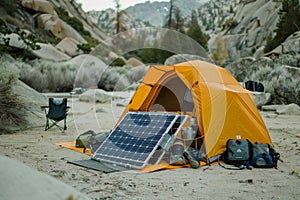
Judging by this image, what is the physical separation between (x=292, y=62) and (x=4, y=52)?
1257cm

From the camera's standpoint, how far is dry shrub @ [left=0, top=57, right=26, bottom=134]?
7375 millimetres

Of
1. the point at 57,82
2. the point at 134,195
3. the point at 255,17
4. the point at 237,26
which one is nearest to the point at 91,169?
the point at 134,195

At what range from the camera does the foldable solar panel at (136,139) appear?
498 centimetres

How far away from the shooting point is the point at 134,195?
363 centimetres

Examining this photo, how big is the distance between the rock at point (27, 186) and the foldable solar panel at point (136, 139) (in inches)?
118

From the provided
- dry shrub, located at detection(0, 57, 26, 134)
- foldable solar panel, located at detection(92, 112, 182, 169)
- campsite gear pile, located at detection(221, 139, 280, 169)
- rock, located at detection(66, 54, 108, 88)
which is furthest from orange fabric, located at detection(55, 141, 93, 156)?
rock, located at detection(66, 54, 108, 88)

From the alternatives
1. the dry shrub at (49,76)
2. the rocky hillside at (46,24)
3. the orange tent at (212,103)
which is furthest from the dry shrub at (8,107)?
the rocky hillside at (46,24)

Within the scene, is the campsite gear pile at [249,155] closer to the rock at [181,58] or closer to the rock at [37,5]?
the rock at [181,58]

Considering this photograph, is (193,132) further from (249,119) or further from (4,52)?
(4,52)

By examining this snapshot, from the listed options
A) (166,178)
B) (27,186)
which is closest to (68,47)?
(166,178)

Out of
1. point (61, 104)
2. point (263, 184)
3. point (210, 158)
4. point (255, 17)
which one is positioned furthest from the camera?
point (255, 17)

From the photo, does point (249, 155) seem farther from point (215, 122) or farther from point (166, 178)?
point (166, 178)

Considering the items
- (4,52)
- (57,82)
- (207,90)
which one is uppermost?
(207,90)

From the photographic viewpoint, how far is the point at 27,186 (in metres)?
1.66
